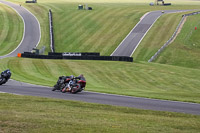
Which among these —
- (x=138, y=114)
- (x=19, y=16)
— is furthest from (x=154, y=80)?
(x=19, y=16)

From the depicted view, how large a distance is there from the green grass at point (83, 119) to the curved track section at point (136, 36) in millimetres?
50198

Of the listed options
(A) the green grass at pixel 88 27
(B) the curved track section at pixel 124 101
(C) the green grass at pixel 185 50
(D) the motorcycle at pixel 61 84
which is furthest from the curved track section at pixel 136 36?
(B) the curved track section at pixel 124 101

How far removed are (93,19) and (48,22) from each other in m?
10.6

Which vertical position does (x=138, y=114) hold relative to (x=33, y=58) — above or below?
above

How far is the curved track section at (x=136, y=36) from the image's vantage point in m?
71.8

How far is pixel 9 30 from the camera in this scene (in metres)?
89.4

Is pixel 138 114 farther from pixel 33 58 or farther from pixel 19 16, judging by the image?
pixel 19 16

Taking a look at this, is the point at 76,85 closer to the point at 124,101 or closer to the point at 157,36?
the point at 124,101

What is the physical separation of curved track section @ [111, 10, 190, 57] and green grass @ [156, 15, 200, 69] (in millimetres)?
6487

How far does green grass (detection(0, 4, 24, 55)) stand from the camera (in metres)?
79.2

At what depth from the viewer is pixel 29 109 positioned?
17875 mm

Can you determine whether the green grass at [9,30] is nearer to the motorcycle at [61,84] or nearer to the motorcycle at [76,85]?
the motorcycle at [61,84]

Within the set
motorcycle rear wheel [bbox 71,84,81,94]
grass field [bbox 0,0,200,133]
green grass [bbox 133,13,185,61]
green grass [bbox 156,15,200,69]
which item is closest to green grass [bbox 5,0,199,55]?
grass field [bbox 0,0,200,133]

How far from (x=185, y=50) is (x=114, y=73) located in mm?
25949
